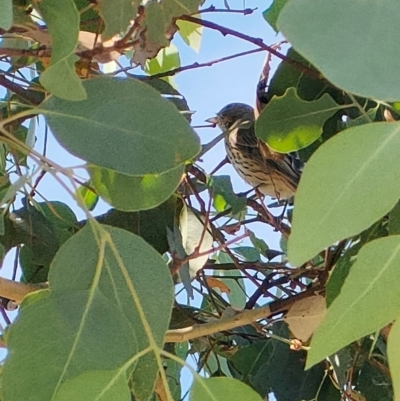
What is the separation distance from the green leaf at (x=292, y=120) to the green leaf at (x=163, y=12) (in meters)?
0.10

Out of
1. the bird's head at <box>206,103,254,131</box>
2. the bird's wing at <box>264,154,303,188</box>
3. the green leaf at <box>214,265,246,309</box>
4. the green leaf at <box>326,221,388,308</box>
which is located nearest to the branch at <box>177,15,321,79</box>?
the green leaf at <box>326,221,388,308</box>

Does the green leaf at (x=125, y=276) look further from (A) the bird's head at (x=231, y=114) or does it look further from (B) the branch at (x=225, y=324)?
(A) the bird's head at (x=231, y=114)

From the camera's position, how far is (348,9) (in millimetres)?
257

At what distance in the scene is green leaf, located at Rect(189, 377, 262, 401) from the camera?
36cm

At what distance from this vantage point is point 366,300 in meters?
0.30

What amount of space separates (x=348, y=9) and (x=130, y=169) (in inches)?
5.7

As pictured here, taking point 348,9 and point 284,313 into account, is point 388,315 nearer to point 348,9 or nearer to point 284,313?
point 348,9

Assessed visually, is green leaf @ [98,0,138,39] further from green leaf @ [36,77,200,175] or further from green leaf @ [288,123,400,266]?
green leaf @ [288,123,400,266]

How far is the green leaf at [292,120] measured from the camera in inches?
19.9

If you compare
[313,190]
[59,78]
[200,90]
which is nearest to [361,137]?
[313,190]

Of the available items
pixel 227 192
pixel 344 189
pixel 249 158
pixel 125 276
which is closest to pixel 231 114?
pixel 249 158

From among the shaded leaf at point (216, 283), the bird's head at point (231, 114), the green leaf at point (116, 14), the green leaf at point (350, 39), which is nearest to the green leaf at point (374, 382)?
the shaded leaf at point (216, 283)

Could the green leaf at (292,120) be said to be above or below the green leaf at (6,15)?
above

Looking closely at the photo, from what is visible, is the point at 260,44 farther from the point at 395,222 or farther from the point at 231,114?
the point at 231,114
